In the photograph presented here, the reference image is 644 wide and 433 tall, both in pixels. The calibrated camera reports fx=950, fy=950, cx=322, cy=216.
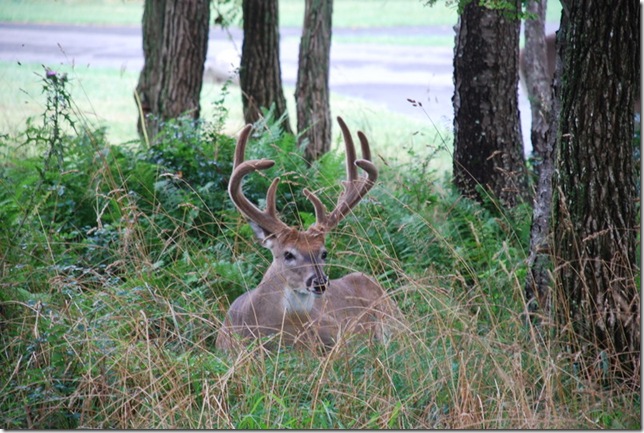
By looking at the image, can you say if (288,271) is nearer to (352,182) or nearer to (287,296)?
(287,296)

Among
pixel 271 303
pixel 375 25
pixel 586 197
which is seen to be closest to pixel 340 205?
pixel 271 303

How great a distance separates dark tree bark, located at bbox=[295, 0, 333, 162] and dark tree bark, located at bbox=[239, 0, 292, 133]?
9.3 inches

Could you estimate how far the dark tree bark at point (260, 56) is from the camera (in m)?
10.2

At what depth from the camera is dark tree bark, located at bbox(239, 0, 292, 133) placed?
33.5 ft

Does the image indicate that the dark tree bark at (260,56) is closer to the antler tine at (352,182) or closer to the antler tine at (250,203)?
the antler tine at (352,182)

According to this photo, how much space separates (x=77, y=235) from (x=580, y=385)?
3925 millimetres

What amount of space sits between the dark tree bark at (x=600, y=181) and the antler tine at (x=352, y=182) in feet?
5.49

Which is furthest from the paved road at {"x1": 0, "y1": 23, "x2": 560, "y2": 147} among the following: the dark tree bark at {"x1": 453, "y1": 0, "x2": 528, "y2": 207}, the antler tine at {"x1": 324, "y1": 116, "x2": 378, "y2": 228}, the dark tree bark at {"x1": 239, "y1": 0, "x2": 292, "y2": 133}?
the antler tine at {"x1": 324, "y1": 116, "x2": 378, "y2": 228}

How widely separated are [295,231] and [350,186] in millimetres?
538

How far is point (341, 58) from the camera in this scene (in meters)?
22.8

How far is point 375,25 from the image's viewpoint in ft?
98.7

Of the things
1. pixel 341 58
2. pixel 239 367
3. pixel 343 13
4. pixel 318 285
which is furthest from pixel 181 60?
pixel 343 13

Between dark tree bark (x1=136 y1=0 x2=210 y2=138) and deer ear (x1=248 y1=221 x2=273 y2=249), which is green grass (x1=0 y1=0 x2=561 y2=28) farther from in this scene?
deer ear (x1=248 y1=221 x2=273 y2=249)

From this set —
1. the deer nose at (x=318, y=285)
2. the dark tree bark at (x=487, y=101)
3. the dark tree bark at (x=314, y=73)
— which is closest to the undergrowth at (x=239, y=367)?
the deer nose at (x=318, y=285)
